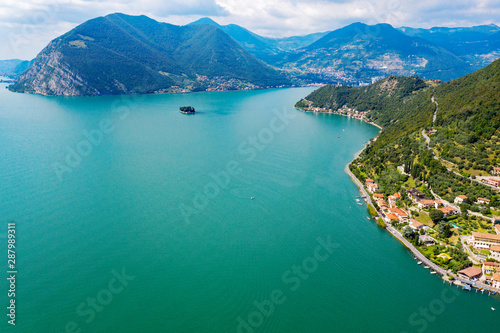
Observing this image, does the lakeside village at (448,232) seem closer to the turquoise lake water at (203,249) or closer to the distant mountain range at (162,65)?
the turquoise lake water at (203,249)

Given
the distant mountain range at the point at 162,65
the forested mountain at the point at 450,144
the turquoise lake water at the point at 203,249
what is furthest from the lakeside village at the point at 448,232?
the distant mountain range at the point at 162,65

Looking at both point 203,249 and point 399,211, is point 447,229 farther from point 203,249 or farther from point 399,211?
point 203,249

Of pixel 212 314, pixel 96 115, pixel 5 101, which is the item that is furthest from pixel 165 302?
pixel 5 101

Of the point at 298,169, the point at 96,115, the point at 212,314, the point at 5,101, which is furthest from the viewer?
the point at 5,101

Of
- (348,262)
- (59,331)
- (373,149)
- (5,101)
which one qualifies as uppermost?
(373,149)

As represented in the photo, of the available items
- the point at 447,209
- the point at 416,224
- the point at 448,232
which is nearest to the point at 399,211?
the point at 416,224

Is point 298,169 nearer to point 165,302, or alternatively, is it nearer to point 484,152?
point 484,152
